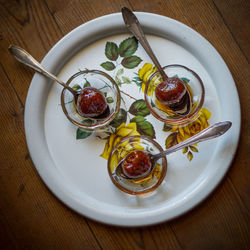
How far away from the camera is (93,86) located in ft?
2.35

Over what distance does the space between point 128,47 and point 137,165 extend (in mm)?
293

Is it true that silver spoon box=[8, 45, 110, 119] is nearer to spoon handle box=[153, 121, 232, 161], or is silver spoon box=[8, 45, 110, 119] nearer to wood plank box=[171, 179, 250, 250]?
spoon handle box=[153, 121, 232, 161]

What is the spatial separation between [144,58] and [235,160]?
1.09 ft

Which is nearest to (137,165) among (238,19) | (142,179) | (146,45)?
(142,179)

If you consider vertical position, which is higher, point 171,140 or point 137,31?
point 137,31

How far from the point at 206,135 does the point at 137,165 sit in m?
0.17

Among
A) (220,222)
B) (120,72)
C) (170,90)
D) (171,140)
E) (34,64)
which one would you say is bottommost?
(220,222)

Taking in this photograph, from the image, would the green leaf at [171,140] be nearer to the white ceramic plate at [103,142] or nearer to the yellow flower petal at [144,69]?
the white ceramic plate at [103,142]

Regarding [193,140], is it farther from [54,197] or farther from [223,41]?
[54,197]

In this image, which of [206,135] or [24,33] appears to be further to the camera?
[24,33]

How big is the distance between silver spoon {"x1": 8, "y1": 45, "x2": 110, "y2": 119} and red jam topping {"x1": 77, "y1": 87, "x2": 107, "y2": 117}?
0.04 feet

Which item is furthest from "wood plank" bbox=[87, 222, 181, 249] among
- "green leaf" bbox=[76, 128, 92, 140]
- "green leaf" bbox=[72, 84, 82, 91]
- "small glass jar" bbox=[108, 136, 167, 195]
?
"green leaf" bbox=[72, 84, 82, 91]

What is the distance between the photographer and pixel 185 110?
688 mm

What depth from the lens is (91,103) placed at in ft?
2.19
